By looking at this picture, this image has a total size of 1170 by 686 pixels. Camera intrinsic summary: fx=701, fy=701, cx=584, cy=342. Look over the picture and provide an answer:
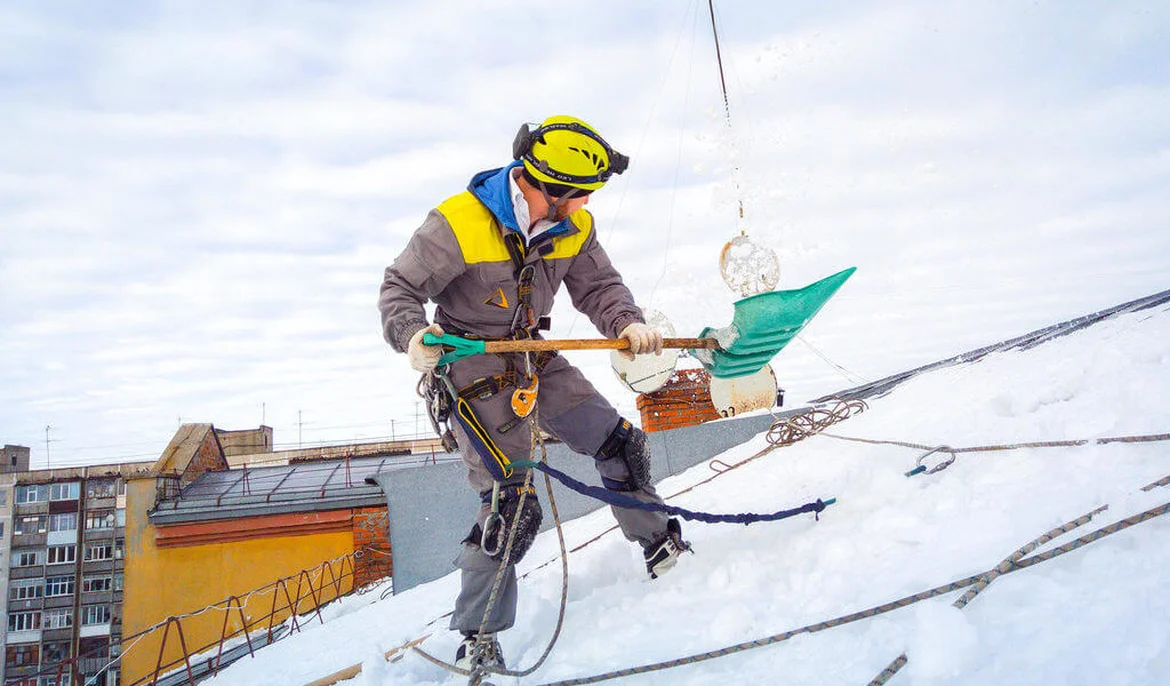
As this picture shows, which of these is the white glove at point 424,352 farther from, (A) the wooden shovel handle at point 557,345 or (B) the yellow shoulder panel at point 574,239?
(B) the yellow shoulder panel at point 574,239

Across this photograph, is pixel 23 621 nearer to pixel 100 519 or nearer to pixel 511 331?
pixel 100 519

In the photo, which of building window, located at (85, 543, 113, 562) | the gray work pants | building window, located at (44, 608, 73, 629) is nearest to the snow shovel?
the gray work pants

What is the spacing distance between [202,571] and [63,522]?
129 feet

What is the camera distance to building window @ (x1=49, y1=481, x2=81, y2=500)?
40.2 m

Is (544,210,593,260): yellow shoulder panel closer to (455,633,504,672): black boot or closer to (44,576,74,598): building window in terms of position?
(455,633,504,672): black boot

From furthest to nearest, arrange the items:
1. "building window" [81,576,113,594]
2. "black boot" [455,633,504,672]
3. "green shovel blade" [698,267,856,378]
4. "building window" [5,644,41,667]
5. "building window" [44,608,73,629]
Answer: "building window" [81,576,113,594], "building window" [44,608,73,629], "building window" [5,644,41,667], "green shovel blade" [698,267,856,378], "black boot" [455,633,504,672]

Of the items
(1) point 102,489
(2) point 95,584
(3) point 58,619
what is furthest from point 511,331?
(3) point 58,619

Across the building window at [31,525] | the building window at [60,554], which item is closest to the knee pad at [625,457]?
the building window at [60,554]

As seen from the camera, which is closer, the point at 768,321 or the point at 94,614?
the point at 768,321

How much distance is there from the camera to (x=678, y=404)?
8.46 meters

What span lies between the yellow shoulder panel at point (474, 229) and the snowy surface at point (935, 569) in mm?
1437

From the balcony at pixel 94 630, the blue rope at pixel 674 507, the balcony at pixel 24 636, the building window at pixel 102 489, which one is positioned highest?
the building window at pixel 102 489

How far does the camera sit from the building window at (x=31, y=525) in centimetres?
3925

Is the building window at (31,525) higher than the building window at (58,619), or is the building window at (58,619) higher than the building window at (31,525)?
the building window at (31,525)
